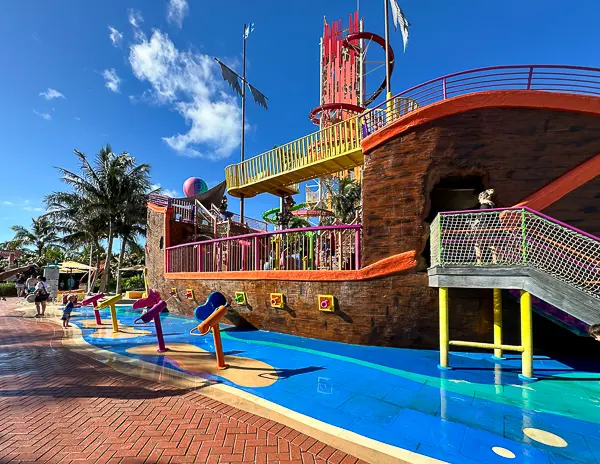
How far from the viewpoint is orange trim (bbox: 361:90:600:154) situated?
22.8ft

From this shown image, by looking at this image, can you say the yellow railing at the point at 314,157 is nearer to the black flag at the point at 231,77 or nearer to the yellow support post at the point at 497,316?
the yellow support post at the point at 497,316

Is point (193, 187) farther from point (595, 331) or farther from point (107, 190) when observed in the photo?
point (595, 331)

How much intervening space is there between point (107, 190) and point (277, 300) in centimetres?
2102

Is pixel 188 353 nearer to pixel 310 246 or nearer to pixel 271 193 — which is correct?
pixel 310 246

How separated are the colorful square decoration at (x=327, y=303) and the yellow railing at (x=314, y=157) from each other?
4492mm

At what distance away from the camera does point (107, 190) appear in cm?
2436

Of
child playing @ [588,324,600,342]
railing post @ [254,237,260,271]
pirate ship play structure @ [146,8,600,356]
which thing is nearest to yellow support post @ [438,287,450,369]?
pirate ship play structure @ [146,8,600,356]

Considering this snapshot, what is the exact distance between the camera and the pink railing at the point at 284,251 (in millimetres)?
8586

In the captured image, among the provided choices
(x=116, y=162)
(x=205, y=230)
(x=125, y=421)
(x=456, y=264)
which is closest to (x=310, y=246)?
(x=456, y=264)

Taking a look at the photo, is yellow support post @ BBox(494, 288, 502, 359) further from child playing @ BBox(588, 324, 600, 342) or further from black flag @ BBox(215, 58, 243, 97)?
black flag @ BBox(215, 58, 243, 97)

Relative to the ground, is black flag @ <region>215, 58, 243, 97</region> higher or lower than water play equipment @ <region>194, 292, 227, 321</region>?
higher

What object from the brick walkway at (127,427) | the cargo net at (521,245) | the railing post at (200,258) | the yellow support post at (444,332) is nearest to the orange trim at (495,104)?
the cargo net at (521,245)

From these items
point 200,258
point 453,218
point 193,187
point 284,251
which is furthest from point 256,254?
point 193,187

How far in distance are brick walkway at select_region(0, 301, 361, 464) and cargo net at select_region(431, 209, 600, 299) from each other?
14.0 feet
